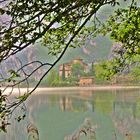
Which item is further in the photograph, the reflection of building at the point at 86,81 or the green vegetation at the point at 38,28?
the reflection of building at the point at 86,81

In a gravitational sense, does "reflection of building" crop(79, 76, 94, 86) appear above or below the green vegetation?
below

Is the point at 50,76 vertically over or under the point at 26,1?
under

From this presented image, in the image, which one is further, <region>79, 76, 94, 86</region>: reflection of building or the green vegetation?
<region>79, 76, 94, 86</region>: reflection of building

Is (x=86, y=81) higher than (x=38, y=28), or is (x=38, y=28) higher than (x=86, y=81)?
(x=38, y=28)

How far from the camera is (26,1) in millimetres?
3320

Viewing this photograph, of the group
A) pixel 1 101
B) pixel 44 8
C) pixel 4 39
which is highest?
pixel 44 8

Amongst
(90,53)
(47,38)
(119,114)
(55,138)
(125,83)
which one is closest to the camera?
(47,38)

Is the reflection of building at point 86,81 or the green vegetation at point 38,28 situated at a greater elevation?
the green vegetation at point 38,28

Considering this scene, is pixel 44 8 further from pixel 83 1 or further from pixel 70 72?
pixel 70 72

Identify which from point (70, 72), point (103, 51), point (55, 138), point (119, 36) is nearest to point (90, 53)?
point (103, 51)

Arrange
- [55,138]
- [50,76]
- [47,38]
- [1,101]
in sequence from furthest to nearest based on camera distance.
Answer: [50,76] < [55,138] < [47,38] < [1,101]

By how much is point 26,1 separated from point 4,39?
1.07ft

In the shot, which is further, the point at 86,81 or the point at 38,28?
the point at 86,81

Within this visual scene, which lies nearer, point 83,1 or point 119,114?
point 83,1
